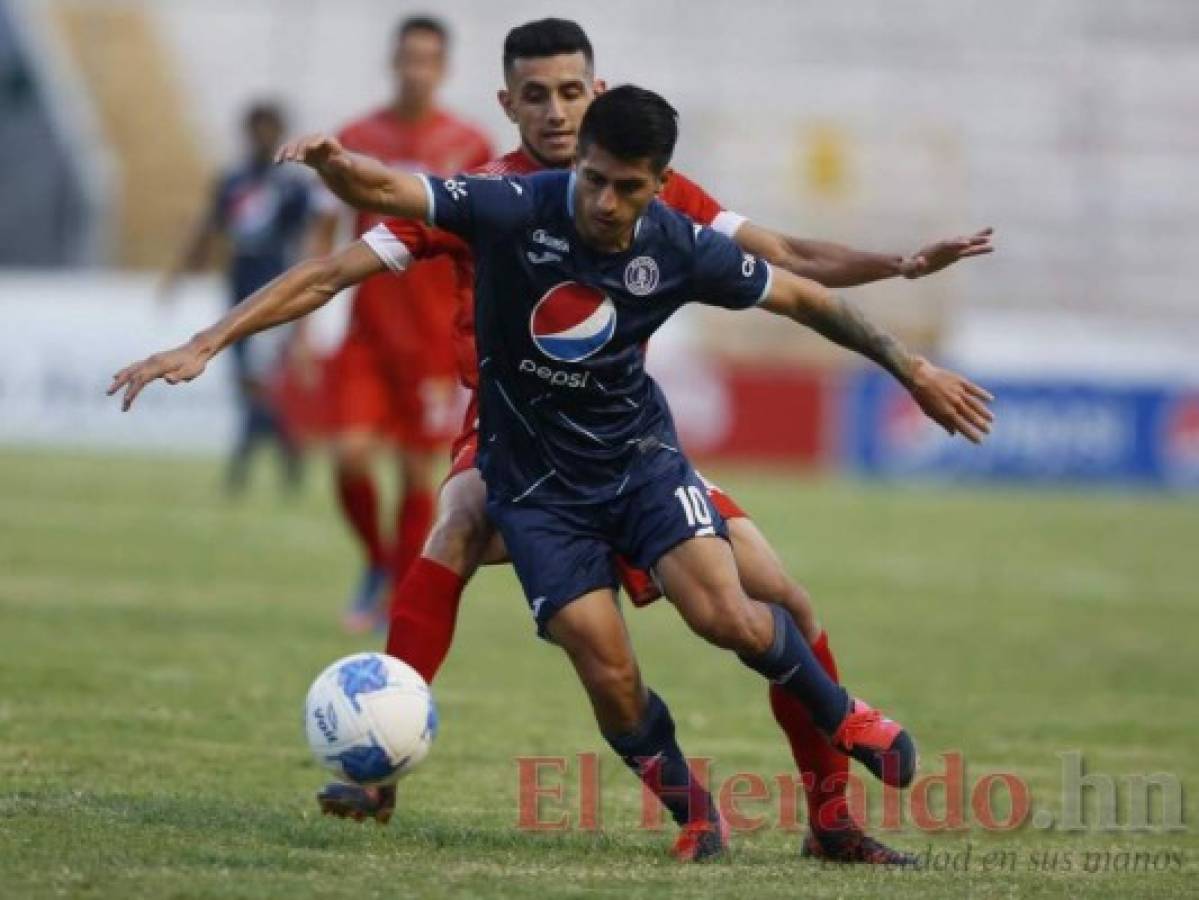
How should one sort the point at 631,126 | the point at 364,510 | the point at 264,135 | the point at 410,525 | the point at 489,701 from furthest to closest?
the point at 264,135 < the point at 364,510 < the point at 410,525 < the point at 489,701 < the point at 631,126

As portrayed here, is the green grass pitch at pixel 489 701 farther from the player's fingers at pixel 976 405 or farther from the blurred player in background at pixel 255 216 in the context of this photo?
the blurred player in background at pixel 255 216

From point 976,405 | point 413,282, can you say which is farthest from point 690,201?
point 413,282

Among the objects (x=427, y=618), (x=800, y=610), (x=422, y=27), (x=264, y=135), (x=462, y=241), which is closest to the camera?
(x=462, y=241)

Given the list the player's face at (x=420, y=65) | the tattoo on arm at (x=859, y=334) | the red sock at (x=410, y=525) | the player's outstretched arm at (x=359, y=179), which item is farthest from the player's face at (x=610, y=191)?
the red sock at (x=410, y=525)

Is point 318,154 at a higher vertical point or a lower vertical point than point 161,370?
higher

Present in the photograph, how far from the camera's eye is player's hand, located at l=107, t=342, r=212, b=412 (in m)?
5.88

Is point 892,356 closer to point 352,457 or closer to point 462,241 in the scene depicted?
point 462,241

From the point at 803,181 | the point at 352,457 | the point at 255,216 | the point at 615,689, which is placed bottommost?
the point at 615,689

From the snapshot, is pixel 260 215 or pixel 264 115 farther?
pixel 260 215

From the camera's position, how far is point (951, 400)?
21.1 feet

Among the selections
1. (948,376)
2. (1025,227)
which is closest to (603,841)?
(948,376)

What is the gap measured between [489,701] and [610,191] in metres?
3.89

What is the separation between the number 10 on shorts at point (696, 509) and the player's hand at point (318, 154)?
1285mm

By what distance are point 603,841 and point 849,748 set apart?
73 centimetres
